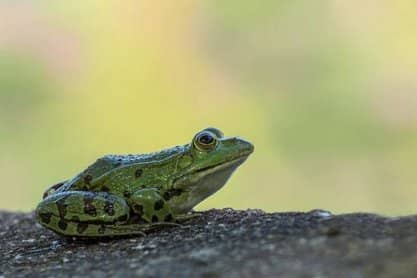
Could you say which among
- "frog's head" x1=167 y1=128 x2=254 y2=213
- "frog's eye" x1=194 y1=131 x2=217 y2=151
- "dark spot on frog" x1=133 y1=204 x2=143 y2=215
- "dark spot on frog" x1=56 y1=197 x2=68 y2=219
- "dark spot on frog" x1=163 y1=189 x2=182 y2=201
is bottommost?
"dark spot on frog" x1=133 y1=204 x2=143 y2=215

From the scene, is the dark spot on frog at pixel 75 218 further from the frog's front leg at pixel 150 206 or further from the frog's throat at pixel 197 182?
the frog's throat at pixel 197 182

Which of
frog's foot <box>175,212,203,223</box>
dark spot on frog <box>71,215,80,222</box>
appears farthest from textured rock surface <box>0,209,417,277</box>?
dark spot on frog <box>71,215,80,222</box>

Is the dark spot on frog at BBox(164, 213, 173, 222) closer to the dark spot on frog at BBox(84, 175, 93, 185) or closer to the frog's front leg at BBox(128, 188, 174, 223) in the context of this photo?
the frog's front leg at BBox(128, 188, 174, 223)

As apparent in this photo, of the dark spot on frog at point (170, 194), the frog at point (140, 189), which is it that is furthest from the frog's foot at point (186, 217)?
the dark spot on frog at point (170, 194)

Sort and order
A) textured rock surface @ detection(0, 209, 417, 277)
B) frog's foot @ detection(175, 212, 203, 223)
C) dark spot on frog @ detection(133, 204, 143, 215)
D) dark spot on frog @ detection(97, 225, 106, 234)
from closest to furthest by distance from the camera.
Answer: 1. textured rock surface @ detection(0, 209, 417, 277)
2. dark spot on frog @ detection(97, 225, 106, 234)
3. dark spot on frog @ detection(133, 204, 143, 215)
4. frog's foot @ detection(175, 212, 203, 223)

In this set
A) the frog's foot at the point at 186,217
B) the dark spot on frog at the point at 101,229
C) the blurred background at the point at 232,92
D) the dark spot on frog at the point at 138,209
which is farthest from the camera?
the blurred background at the point at 232,92

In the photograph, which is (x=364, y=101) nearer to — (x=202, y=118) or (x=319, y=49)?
(x=319, y=49)
